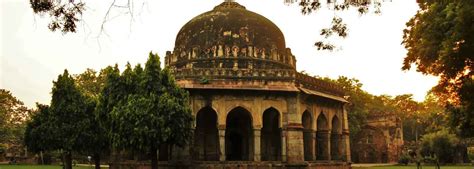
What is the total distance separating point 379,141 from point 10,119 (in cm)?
2823

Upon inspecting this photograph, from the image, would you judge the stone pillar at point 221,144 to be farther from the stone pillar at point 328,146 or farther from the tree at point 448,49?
the tree at point 448,49

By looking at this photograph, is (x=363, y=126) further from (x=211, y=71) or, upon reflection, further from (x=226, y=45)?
(x=211, y=71)

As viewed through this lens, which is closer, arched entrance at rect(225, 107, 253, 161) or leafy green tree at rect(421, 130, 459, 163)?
arched entrance at rect(225, 107, 253, 161)

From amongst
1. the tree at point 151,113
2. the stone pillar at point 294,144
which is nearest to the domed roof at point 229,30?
the stone pillar at point 294,144

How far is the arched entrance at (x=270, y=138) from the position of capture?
70.1 ft

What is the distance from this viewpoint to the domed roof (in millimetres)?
22250

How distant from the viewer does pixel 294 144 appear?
62.1ft

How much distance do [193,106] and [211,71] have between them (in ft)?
5.19

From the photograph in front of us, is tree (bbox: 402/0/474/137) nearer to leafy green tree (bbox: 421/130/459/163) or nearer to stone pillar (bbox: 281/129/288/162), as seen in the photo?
stone pillar (bbox: 281/129/288/162)

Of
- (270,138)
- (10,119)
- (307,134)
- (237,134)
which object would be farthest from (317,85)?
(10,119)

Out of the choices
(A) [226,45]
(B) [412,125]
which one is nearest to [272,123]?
(A) [226,45]

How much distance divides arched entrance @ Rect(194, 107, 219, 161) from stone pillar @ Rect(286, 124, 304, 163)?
318 cm

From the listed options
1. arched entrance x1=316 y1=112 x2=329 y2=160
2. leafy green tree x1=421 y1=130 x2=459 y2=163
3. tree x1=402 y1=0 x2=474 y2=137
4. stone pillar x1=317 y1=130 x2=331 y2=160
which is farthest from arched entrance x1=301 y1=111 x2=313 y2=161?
leafy green tree x1=421 y1=130 x2=459 y2=163

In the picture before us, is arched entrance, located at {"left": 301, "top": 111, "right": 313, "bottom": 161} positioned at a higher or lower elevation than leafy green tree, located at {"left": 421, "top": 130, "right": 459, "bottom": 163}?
higher
